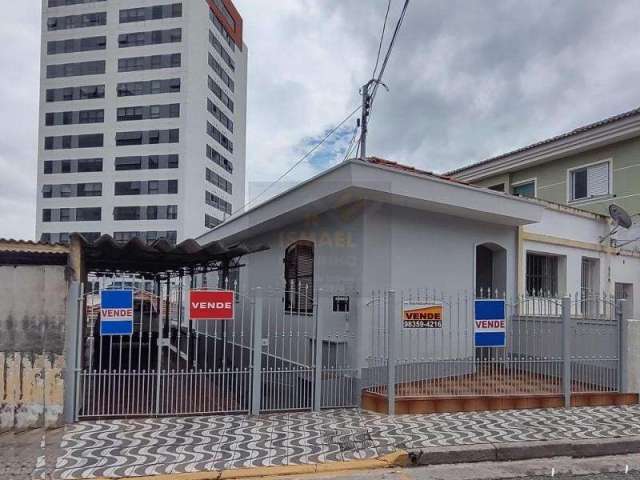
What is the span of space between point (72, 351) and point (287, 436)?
304 centimetres

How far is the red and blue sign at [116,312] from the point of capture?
6.87 metres

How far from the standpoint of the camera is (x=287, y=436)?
6.42 metres

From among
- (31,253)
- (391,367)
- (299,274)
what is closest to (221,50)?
(299,274)

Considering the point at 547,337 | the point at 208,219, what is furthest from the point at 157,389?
the point at 208,219

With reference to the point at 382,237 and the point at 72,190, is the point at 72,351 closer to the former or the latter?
the point at 382,237

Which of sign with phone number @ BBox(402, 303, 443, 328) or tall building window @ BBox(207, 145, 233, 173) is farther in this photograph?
tall building window @ BBox(207, 145, 233, 173)

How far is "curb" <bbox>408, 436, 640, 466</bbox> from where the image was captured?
582 centimetres

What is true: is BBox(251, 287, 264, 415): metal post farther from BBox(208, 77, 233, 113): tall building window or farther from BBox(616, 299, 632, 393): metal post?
BBox(208, 77, 233, 113): tall building window

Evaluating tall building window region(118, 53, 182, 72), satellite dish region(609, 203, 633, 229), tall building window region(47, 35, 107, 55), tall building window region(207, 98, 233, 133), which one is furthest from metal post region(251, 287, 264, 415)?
tall building window region(47, 35, 107, 55)


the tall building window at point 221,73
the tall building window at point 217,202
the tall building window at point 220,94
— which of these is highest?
the tall building window at point 221,73

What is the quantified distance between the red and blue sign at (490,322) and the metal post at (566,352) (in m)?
1.07

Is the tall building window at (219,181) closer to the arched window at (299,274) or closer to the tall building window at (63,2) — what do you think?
the tall building window at (63,2)

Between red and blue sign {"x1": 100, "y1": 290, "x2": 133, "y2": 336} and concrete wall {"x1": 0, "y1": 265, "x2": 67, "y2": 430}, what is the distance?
487 millimetres

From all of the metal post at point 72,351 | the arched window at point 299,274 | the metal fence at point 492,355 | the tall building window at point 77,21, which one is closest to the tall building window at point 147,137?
the tall building window at point 77,21
